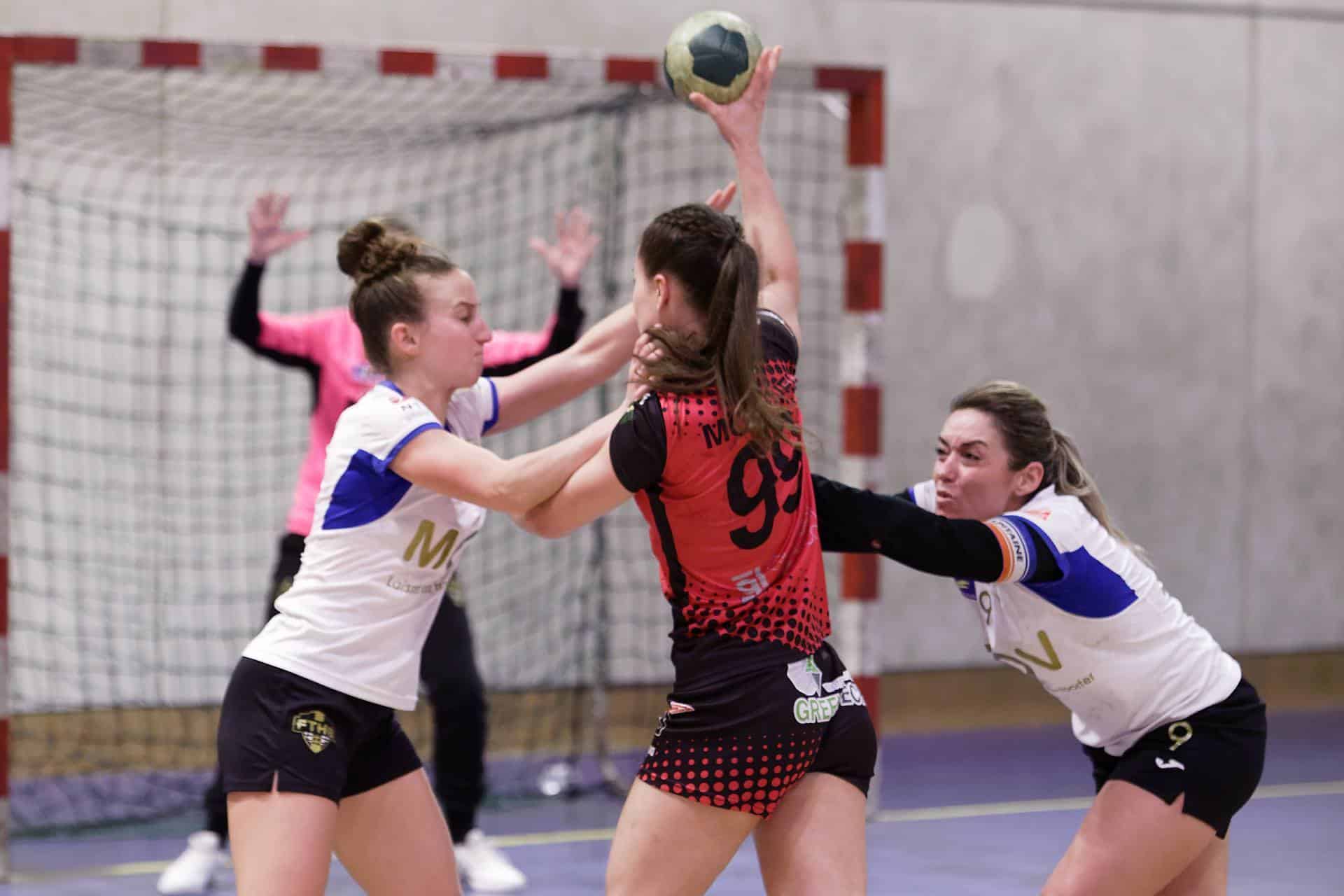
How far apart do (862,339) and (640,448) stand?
3.55 metres

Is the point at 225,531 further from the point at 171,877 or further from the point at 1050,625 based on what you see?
the point at 1050,625

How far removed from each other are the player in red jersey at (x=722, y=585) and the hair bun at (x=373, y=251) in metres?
0.61

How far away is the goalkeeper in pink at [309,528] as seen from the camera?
5273 millimetres

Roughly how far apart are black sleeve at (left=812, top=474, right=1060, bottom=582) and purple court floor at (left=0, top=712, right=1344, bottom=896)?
7.88 feet

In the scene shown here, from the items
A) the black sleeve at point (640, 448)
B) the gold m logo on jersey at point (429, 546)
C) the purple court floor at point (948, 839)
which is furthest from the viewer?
the purple court floor at point (948, 839)

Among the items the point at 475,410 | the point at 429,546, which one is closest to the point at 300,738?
the point at 429,546

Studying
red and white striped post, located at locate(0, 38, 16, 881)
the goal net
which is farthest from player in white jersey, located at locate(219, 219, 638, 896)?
the goal net

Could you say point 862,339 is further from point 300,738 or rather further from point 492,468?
point 300,738

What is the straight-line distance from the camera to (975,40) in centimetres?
827

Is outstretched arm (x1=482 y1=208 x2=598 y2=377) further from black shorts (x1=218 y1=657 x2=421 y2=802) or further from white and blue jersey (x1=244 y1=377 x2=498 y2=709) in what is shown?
black shorts (x1=218 y1=657 x2=421 y2=802)

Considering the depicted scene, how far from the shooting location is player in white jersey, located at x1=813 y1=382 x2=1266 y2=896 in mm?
3404

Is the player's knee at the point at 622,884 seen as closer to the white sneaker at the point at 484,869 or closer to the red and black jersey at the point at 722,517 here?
the red and black jersey at the point at 722,517

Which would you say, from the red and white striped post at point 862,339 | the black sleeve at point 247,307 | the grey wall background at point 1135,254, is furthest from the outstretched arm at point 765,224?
the grey wall background at point 1135,254

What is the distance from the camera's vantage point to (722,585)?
297 centimetres
